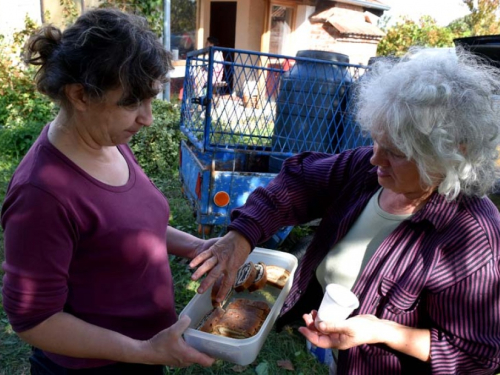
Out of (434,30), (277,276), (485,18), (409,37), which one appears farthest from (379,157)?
(485,18)

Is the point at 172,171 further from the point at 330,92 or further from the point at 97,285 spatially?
the point at 97,285

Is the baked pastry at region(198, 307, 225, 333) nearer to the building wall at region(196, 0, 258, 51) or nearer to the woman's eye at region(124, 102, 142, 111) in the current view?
the woman's eye at region(124, 102, 142, 111)

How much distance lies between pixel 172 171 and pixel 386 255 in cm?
461

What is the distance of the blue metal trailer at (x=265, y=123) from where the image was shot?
2.95m

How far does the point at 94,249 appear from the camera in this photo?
1209 mm

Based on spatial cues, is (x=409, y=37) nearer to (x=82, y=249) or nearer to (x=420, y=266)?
(x=420, y=266)

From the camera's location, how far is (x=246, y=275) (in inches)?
74.8

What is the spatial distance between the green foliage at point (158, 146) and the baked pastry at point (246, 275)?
389cm

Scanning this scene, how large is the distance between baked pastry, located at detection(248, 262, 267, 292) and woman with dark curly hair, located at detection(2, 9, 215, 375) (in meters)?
0.63

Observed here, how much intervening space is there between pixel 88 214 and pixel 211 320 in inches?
31.1

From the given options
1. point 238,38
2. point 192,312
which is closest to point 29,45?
point 192,312

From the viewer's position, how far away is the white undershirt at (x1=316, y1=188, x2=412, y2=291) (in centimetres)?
151

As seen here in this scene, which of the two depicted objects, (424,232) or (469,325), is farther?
(424,232)

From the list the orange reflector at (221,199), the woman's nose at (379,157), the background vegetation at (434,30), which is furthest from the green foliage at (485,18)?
the woman's nose at (379,157)
